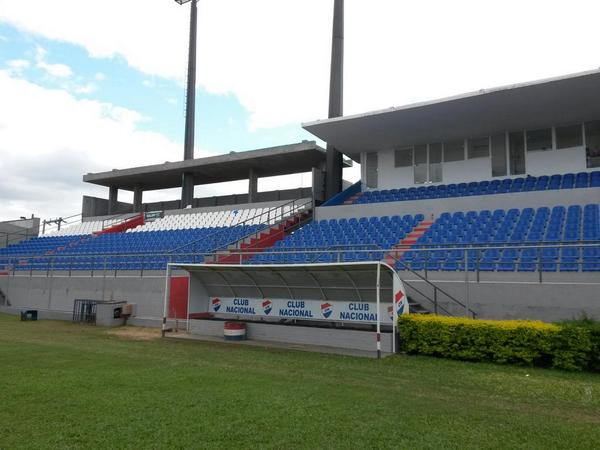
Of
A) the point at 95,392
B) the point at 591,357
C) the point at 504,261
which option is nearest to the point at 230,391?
the point at 95,392

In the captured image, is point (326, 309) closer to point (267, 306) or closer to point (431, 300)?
point (267, 306)

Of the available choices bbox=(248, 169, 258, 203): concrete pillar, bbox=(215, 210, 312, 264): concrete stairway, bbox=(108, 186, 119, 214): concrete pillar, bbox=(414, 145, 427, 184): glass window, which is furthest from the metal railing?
bbox=(108, 186, 119, 214): concrete pillar

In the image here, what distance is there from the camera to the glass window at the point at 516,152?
22.1m

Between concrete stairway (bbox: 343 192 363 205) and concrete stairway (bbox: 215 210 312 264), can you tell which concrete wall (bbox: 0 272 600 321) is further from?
concrete stairway (bbox: 343 192 363 205)

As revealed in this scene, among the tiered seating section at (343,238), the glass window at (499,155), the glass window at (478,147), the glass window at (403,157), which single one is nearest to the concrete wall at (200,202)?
the glass window at (403,157)

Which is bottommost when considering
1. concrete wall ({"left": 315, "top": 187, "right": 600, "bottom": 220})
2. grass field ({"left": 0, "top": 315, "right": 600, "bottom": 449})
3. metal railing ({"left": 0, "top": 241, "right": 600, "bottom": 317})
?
grass field ({"left": 0, "top": 315, "right": 600, "bottom": 449})

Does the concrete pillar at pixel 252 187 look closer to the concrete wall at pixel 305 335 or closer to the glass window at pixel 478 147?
the glass window at pixel 478 147

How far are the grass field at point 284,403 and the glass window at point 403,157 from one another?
55.1 feet

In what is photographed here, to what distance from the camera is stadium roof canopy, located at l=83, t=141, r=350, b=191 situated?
28266mm

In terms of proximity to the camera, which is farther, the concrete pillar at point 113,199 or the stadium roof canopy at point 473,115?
the concrete pillar at point 113,199

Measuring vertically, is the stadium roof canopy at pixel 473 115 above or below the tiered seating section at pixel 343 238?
above

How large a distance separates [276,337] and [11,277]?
1658 centimetres

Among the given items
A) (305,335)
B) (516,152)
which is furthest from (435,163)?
(305,335)

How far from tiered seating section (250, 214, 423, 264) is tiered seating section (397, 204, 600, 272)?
1293 mm
